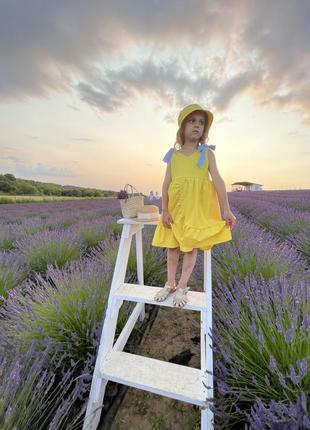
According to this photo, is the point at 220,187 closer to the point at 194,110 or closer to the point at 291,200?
the point at 194,110

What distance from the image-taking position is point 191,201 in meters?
1.47

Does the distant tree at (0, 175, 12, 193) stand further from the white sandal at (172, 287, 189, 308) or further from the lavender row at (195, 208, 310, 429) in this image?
the lavender row at (195, 208, 310, 429)

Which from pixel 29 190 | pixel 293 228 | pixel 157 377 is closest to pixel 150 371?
pixel 157 377

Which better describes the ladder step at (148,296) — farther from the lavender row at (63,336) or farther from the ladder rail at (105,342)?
the lavender row at (63,336)

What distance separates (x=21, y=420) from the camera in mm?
897

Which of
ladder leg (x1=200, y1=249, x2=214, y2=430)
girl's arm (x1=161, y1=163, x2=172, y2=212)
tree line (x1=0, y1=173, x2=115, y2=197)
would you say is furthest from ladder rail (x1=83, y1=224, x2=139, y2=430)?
tree line (x1=0, y1=173, x2=115, y2=197)

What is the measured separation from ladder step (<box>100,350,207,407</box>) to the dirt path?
0.25m

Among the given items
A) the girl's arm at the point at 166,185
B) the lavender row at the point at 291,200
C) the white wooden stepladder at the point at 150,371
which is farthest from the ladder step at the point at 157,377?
the lavender row at the point at 291,200

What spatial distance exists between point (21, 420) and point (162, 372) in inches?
25.3

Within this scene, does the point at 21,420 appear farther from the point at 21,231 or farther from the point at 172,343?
the point at 21,231

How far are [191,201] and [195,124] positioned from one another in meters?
0.51

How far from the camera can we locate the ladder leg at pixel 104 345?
3.58 feet

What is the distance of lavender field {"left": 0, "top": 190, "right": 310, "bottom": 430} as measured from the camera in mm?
909

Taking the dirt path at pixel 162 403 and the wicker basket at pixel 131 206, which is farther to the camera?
the wicker basket at pixel 131 206
